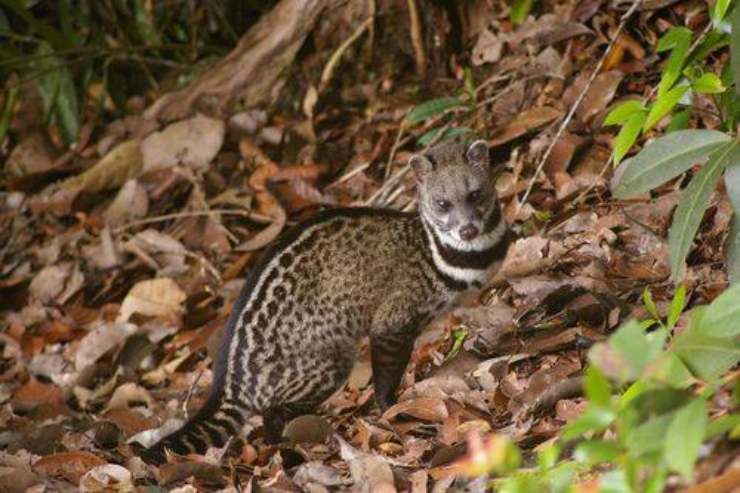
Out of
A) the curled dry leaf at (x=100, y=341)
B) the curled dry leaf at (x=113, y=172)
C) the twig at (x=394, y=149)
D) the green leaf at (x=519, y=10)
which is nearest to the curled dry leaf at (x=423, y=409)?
the curled dry leaf at (x=100, y=341)

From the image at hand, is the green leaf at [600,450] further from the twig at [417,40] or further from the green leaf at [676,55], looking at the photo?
the twig at [417,40]

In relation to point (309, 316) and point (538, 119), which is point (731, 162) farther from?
point (538, 119)

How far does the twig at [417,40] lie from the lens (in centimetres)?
979

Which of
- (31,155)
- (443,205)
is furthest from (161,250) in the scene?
(443,205)

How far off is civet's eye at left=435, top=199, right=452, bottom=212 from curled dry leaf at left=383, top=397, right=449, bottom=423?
1301 millimetres

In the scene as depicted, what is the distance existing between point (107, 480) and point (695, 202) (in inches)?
121

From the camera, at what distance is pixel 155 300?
9141 mm

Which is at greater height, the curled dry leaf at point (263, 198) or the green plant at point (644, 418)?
the green plant at point (644, 418)

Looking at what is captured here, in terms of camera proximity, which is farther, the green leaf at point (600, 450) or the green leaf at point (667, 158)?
the green leaf at point (667, 158)

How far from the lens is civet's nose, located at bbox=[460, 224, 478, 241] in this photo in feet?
23.5

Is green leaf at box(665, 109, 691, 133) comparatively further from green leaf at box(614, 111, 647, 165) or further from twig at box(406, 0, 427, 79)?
twig at box(406, 0, 427, 79)

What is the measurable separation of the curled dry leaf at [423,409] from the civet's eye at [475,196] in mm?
1361

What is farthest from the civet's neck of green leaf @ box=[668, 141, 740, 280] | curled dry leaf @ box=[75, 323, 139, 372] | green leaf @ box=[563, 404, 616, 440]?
green leaf @ box=[563, 404, 616, 440]

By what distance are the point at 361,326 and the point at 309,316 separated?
32 cm
